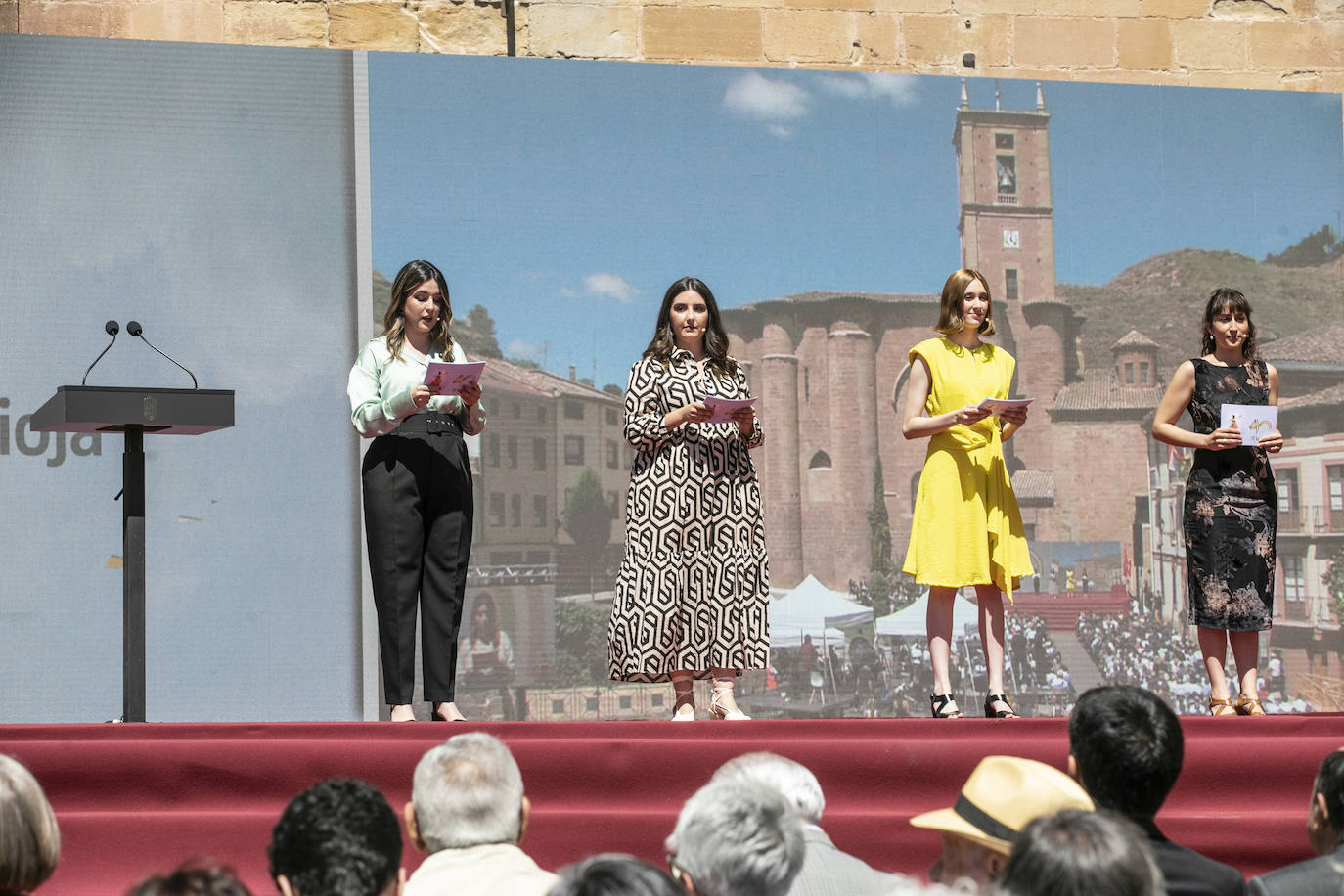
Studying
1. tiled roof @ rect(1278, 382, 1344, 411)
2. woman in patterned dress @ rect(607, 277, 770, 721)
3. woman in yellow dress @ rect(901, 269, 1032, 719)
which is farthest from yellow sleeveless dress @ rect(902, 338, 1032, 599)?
tiled roof @ rect(1278, 382, 1344, 411)

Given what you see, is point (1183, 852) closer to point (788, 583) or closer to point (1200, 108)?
point (788, 583)

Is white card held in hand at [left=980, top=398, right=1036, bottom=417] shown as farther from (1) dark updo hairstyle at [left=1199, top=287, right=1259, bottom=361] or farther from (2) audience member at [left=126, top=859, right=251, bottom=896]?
(2) audience member at [left=126, top=859, right=251, bottom=896]

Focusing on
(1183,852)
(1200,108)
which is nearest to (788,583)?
(1200,108)

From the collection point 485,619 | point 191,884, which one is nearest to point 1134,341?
point 485,619

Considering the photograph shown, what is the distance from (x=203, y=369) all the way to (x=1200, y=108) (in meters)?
4.94

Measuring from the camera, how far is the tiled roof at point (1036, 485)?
23.7 feet

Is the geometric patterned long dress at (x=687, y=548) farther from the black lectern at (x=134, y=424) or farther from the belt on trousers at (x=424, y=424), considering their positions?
the black lectern at (x=134, y=424)

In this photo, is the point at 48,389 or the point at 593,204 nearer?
the point at 48,389

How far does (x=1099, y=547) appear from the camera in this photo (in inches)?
284

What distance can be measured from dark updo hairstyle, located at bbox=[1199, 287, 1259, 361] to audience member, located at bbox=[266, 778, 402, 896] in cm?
323

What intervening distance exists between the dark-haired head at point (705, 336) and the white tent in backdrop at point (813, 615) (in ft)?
8.55

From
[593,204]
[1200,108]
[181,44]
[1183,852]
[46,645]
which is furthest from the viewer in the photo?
[1200,108]

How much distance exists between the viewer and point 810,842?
2.29 meters

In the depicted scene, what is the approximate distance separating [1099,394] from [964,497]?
3.27 metres
